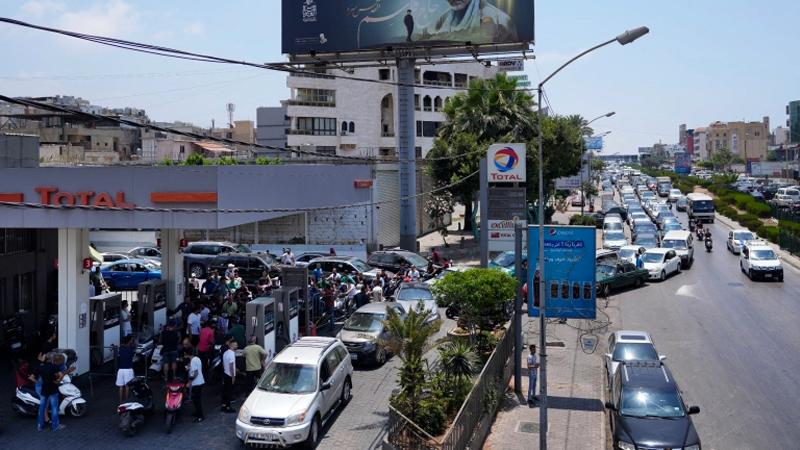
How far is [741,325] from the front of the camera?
1008 inches

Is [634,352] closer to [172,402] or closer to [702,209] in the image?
[172,402]

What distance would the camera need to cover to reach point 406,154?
4069 cm

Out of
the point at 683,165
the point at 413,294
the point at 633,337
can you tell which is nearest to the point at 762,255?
the point at 413,294

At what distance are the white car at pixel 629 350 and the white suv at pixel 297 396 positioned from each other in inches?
264

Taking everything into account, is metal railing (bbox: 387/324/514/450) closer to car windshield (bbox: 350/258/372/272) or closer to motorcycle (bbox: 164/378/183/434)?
motorcycle (bbox: 164/378/183/434)

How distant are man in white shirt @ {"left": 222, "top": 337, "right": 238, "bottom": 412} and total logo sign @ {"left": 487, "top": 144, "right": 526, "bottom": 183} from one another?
13.5 meters

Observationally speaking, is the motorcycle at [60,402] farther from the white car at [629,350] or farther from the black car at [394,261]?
the black car at [394,261]

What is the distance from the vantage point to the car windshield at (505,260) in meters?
33.2

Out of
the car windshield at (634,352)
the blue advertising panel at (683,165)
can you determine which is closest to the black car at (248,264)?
the car windshield at (634,352)

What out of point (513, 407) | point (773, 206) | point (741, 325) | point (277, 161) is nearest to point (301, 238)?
point (277, 161)

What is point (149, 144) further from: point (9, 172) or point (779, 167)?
point (779, 167)

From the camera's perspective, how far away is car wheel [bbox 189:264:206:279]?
35.1 metres

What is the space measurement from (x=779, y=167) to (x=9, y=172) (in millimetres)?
161898

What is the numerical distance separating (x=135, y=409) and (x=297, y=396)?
10.9 feet
